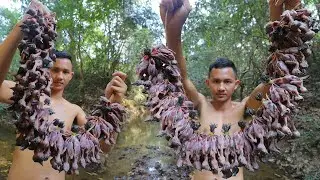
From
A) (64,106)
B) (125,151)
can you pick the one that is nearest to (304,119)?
(125,151)

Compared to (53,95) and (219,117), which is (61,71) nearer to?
(53,95)

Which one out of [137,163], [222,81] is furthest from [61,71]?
[137,163]

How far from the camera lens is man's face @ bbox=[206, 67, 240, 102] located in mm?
2699

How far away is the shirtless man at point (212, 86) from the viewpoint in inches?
84.7

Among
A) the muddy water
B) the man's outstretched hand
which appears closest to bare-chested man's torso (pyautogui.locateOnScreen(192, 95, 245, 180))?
the man's outstretched hand

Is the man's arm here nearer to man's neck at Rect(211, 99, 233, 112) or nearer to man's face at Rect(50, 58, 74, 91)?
man's face at Rect(50, 58, 74, 91)

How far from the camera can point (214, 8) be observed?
1012 centimetres

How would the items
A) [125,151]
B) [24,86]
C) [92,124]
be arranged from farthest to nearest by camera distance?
[125,151] → [92,124] → [24,86]

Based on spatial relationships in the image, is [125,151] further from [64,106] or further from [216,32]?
[64,106]

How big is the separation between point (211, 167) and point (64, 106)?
5.64ft

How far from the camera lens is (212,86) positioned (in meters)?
2.75

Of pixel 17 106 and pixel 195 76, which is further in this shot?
pixel 195 76

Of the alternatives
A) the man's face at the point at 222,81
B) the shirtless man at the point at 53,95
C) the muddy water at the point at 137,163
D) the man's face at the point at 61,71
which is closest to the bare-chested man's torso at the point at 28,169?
the shirtless man at the point at 53,95

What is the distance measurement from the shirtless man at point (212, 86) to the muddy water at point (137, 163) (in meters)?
3.35
